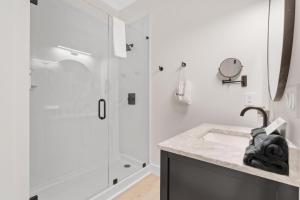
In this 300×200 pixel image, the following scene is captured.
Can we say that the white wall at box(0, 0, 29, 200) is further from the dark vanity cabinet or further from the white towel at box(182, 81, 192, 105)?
the white towel at box(182, 81, 192, 105)

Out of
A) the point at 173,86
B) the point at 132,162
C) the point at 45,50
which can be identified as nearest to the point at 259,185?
the point at 173,86

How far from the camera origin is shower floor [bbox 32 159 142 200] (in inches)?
64.6

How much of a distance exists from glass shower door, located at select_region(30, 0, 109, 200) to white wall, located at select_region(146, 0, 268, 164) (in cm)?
80

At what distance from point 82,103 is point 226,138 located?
186 centimetres

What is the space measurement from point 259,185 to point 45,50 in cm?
226

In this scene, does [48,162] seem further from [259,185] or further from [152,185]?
[259,185]

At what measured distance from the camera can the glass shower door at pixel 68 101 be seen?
177cm

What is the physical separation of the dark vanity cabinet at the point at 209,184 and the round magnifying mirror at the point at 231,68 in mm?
1192

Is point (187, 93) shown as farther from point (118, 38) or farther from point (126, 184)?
point (126, 184)

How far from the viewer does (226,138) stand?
1384mm

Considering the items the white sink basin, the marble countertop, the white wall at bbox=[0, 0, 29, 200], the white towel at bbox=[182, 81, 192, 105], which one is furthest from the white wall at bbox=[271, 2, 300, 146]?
the white wall at bbox=[0, 0, 29, 200]

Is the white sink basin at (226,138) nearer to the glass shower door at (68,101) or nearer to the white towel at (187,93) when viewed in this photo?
the white towel at (187,93)

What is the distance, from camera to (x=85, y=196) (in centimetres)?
162

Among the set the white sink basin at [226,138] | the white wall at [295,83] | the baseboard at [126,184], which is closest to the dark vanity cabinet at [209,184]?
the white wall at [295,83]
